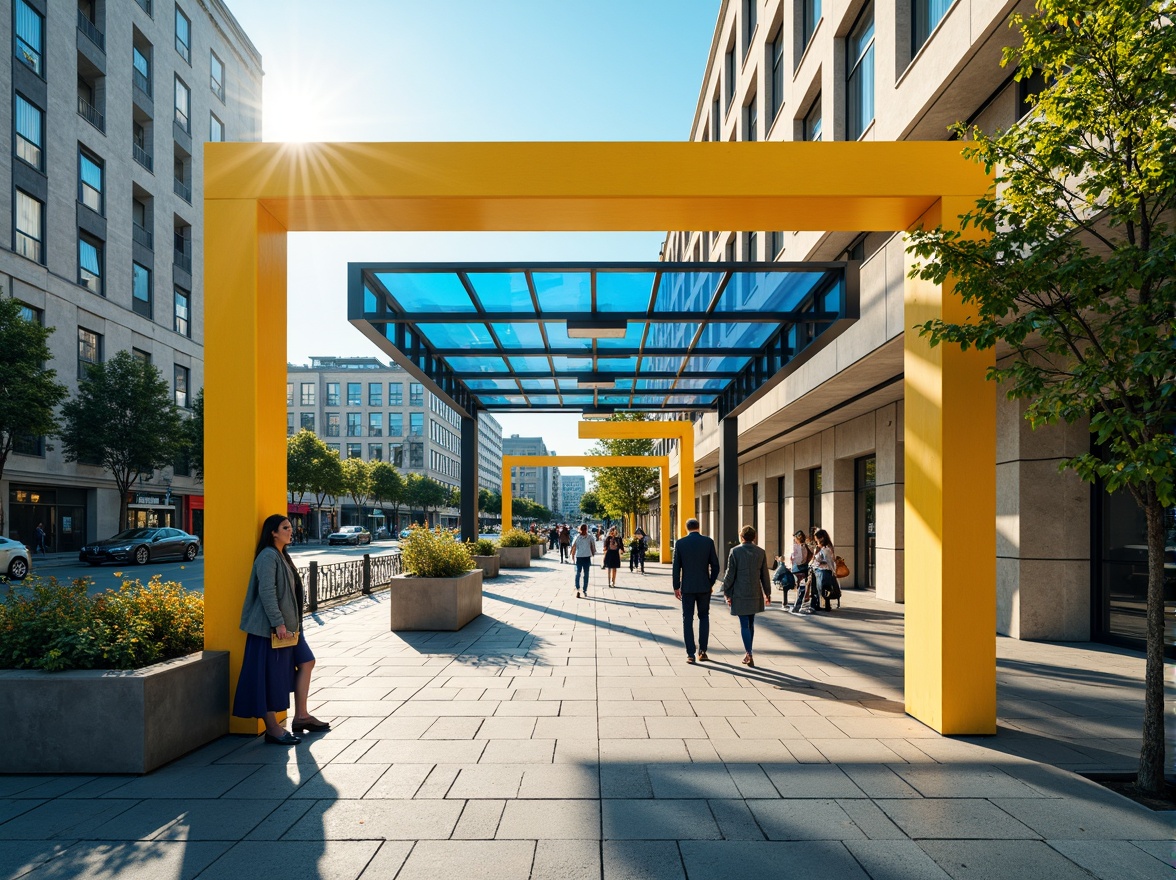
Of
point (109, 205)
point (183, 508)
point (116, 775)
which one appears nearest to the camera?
point (116, 775)

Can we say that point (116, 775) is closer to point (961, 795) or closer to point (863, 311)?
point (961, 795)

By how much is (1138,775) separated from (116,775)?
7.09 metres

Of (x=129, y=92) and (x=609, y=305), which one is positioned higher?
(x=129, y=92)

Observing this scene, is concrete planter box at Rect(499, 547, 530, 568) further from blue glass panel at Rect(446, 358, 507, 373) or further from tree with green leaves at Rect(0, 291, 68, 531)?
tree with green leaves at Rect(0, 291, 68, 531)

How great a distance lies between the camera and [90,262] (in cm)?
3275

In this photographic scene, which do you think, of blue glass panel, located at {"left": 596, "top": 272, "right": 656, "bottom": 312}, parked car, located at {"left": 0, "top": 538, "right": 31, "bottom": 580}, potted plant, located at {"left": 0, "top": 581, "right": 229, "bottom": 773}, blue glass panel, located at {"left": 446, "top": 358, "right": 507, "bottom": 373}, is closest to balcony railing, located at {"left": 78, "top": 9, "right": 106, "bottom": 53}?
parked car, located at {"left": 0, "top": 538, "right": 31, "bottom": 580}

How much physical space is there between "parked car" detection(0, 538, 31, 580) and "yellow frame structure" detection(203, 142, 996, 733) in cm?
1829

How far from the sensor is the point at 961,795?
473 cm

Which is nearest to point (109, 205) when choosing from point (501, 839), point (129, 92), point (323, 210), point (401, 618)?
point (129, 92)

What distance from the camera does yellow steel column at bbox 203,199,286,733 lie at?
6.14 m

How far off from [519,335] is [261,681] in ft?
27.0

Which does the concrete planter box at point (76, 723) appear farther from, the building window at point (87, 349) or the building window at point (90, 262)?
the building window at point (90, 262)

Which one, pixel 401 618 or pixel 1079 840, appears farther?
pixel 401 618

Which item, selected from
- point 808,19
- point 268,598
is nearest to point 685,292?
point 268,598
